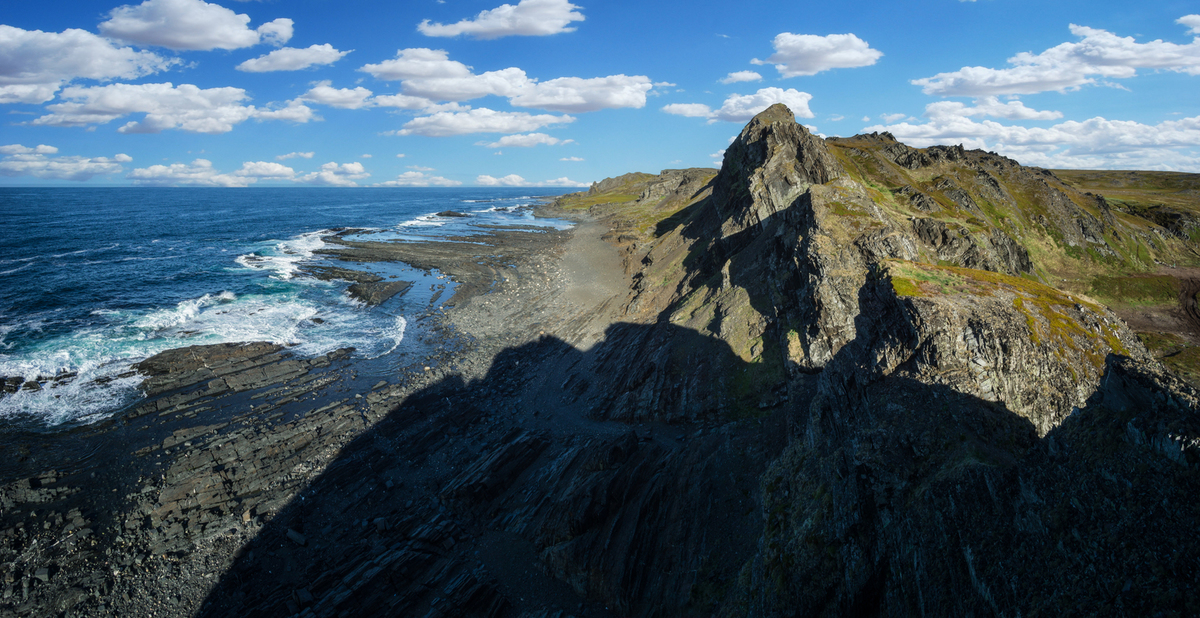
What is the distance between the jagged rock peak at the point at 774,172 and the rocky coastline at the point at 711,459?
0.38 meters

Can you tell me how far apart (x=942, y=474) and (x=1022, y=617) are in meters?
3.94

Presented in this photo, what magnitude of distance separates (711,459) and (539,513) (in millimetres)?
8731

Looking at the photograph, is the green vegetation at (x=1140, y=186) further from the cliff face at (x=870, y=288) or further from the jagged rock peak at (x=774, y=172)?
the jagged rock peak at (x=774, y=172)

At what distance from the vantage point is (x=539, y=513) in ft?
76.4

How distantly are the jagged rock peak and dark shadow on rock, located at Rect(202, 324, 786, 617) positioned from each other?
15.3m

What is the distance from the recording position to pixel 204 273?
69.2 meters

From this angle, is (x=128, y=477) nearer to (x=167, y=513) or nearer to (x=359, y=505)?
(x=167, y=513)

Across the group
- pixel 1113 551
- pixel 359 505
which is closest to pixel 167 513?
pixel 359 505

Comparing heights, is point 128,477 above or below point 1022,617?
below

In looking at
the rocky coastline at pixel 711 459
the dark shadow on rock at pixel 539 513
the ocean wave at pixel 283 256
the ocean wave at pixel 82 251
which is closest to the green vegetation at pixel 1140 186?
the rocky coastline at pixel 711 459

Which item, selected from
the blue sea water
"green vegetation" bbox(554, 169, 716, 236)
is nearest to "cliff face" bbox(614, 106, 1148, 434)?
"green vegetation" bbox(554, 169, 716, 236)

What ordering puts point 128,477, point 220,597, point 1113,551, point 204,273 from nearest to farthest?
point 1113,551 < point 220,597 < point 128,477 < point 204,273

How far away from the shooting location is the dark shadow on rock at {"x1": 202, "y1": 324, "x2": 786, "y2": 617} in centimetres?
1916

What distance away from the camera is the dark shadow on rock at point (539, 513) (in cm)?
1916
